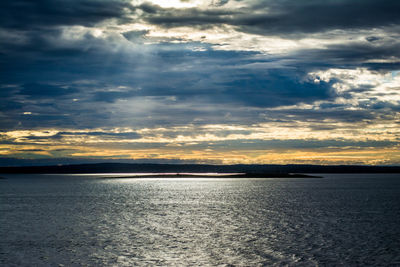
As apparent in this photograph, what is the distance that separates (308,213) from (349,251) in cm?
3027

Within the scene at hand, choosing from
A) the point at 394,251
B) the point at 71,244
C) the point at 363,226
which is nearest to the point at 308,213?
the point at 363,226

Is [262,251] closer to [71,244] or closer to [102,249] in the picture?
[102,249]

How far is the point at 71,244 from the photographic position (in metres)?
36.8

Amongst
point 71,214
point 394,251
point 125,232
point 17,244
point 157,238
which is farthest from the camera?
point 71,214

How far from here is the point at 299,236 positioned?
136ft

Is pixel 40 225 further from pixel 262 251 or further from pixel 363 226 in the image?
pixel 363 226

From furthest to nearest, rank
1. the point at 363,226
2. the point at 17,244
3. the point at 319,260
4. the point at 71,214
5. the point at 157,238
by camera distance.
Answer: the point at 71,214 → the point at 363,226 → the point at 157,238 → the point at 17,244 → the point at 319,260

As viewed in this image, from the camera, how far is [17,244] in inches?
1433

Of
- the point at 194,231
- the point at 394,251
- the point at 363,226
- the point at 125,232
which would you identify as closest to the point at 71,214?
the point at 125,232

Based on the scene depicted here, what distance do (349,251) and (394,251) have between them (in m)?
3.46

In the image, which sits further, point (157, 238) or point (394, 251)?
point (157, 238)

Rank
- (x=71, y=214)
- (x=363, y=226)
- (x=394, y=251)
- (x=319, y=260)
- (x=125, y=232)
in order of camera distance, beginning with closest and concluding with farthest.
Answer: (x=319, y=260) → (x=394, y=251) → (x=125, y=232) → (x=363, y=226) → (x=71, y=214)

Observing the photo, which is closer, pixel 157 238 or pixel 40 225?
pixel 157 238

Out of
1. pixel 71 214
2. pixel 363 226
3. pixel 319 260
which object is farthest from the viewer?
pixel 71 214
